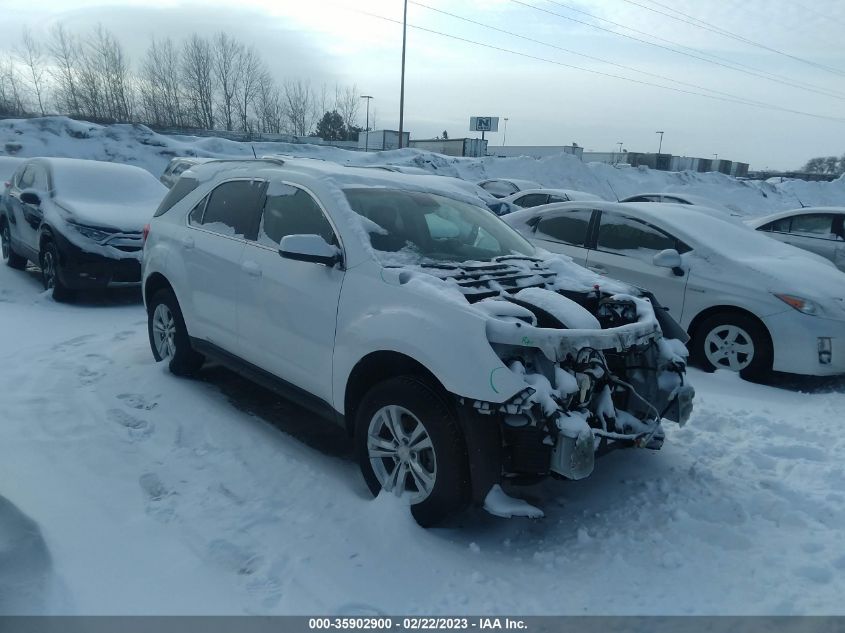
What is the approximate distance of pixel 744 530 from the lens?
3217 millimetres

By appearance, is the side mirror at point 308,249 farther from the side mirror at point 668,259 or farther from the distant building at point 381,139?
the distant building at point 381,139

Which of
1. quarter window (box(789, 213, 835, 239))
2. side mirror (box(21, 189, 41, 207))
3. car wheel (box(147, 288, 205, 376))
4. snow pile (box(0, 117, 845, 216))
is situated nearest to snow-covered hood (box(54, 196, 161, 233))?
side mirror (box(21, 189, 41, 207))

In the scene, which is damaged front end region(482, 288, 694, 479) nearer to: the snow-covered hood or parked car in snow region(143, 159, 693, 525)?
parked car in snow region(143, 159, 693, 525)

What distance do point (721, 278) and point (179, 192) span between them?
16.4 feet

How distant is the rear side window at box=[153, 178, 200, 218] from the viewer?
530 cm

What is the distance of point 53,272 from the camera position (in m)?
7.87

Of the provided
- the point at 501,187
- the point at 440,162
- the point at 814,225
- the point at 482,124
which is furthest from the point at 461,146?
the point at 814,225

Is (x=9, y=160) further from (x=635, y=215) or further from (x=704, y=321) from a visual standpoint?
(x=704, y=321)

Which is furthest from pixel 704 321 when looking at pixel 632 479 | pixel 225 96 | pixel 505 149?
pixel 505 149

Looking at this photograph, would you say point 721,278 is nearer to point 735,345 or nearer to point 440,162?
point 735,345

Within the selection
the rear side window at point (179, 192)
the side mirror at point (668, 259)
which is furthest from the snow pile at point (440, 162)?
the side mirror at point (668, 259)

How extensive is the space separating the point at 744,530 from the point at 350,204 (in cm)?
290

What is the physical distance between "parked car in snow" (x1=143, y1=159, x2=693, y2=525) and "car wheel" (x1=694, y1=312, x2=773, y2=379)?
2187 millimetres

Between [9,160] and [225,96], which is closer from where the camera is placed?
[9,160]
